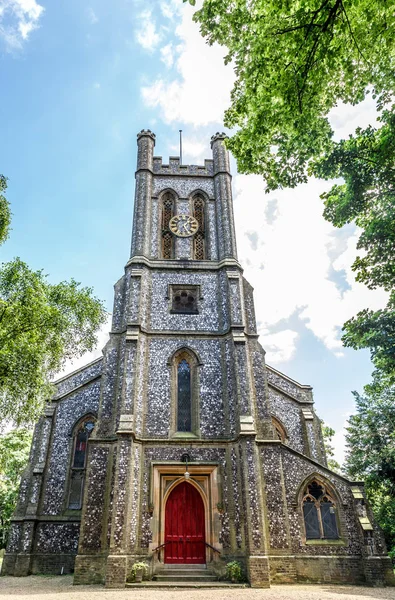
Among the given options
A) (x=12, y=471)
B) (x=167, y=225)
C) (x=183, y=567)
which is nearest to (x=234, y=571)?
(x=183, y=567)

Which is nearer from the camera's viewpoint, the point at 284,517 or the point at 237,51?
the point at 237,51

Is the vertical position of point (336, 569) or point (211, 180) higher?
point (211, 180)

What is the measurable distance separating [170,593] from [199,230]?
14.8 meters

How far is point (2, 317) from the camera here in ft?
33.9

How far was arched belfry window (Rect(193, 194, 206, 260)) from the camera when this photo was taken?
19.6 metres

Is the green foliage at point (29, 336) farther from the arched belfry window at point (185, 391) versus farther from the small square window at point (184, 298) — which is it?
the small square window at point (184, 298)

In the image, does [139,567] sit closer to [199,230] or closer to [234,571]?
[234,571]

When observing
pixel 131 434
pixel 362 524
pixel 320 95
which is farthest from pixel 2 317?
pixel 362 524

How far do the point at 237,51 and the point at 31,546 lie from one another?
53.5 ft

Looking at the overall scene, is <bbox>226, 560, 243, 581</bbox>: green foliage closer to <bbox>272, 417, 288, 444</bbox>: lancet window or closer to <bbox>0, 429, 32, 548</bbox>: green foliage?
Result: <bbox>272, 417, 288, 444</bbox>: lancet window

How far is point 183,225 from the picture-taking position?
2005 cm

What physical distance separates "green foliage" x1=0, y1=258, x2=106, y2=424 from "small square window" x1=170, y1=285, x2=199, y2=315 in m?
5.61

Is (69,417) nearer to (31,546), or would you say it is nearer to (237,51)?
(31,546)

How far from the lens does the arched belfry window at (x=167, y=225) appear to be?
64.1ft
